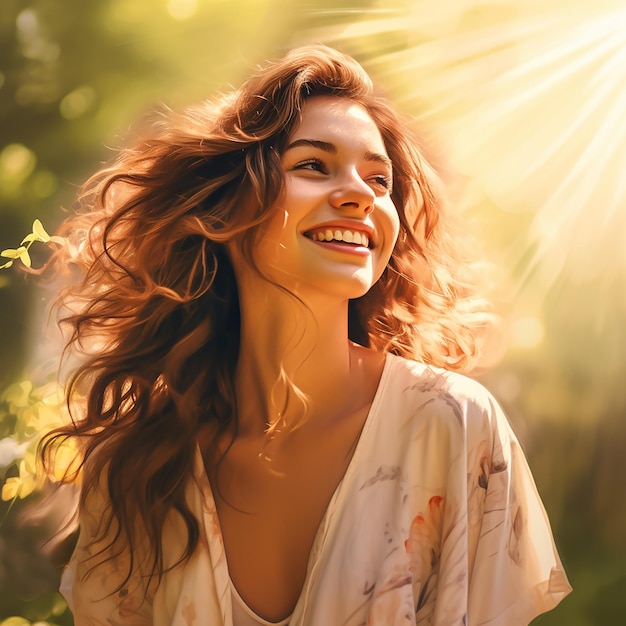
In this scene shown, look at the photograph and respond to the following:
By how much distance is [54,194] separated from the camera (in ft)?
5.26

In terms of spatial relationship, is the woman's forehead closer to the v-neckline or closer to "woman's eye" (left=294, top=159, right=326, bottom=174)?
"woman's eye" (left=294, top=159, right=326, bottom=174)

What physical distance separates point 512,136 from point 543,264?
0.23 meters

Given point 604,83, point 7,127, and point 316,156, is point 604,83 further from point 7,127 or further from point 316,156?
point 7,127

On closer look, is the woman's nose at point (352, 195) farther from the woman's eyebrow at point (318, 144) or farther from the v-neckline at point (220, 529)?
the v-neckline at point (220, 529)

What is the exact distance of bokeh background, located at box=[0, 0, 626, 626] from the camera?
1.52 meters

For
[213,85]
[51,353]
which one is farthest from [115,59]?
[51,353]

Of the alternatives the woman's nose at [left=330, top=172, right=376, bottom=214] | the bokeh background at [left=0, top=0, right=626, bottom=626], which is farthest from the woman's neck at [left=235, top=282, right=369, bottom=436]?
the bokeh background at [left=0, top=0, right=626, bottom=626]

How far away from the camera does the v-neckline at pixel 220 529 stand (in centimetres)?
116

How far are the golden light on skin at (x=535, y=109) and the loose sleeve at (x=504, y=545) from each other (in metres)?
0.44

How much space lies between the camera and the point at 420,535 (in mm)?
1167

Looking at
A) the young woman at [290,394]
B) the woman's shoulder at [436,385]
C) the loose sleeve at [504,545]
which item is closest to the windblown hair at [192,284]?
the young woman at [290,394]

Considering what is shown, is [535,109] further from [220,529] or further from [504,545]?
Result: [220,529]

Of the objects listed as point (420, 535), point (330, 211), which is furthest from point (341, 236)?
point (420, 535)

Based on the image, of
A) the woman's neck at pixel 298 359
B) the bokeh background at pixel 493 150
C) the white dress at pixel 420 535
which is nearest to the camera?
the white dress at pixel 420 535
